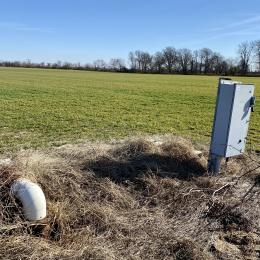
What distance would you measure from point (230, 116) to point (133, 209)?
2.06 meters

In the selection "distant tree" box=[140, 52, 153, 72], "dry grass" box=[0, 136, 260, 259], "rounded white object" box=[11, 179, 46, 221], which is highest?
Result: "rounded white object" box=[11, 179, 46, 221]

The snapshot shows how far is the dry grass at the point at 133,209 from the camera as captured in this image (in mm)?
3547

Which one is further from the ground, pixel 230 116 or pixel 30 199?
pixel 230 116

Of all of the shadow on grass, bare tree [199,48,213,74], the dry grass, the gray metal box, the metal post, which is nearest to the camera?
the dry grass

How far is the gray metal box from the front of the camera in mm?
5492

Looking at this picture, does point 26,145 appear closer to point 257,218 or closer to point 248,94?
point 248,94

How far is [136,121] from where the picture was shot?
12.4 m

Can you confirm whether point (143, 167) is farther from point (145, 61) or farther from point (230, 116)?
point (145, 61)

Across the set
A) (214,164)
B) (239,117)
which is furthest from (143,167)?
(239,117)

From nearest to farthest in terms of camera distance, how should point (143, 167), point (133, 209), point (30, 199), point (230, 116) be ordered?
point (30, 199), point (133, 209), point (230, 116), point (143, 167)

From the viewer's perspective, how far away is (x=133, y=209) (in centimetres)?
444

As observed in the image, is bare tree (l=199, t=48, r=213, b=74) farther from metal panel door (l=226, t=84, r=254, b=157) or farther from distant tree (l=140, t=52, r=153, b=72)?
metal panel door (l=226, t=84, r=254, b=157)

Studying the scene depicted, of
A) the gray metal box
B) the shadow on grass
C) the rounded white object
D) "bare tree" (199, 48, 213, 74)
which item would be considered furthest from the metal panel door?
"bare tree" (199, 48, 213, 74)

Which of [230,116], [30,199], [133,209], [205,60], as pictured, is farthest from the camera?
[205,60]
